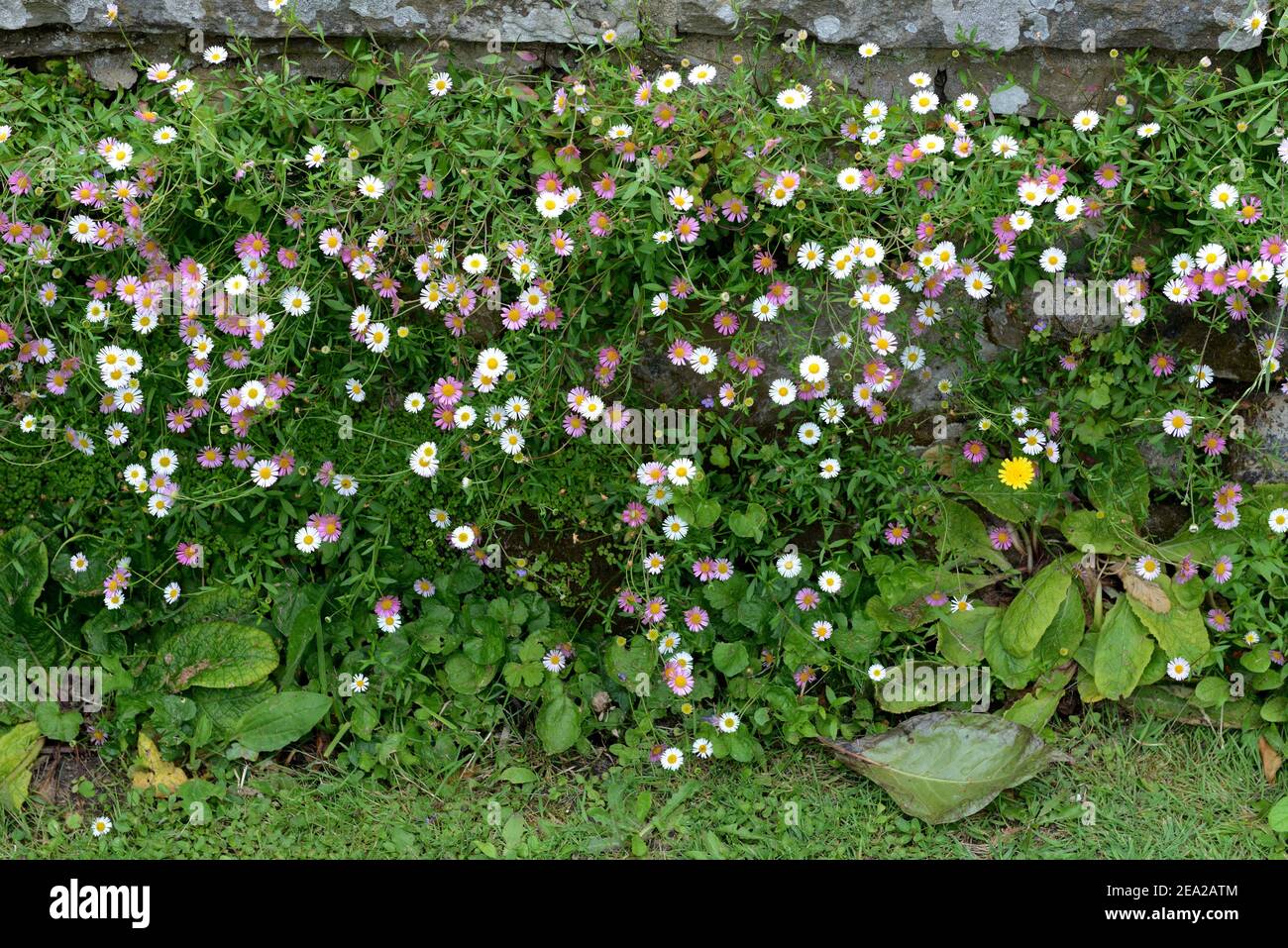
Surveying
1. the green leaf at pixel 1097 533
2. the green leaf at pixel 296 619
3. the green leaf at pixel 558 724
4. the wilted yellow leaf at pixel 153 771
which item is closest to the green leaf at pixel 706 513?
the green leaf at pixel 558 724

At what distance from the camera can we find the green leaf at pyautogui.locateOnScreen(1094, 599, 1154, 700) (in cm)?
315

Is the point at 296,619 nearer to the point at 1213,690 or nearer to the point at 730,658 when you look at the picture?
the point at 730,658

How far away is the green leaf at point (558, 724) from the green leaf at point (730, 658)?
1.46 feet

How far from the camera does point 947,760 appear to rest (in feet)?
10.1

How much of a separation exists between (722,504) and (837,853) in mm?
1034

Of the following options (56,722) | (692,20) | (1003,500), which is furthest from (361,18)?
(1003,500)

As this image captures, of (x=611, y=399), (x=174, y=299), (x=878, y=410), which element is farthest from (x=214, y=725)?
(x=878, y=410)

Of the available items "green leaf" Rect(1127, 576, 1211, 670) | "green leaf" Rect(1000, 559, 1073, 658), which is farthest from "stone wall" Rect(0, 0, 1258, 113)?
"green leaf" Rect(1127, 576, 1211, 670)

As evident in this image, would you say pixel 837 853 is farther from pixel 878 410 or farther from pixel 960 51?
pixel 960 51

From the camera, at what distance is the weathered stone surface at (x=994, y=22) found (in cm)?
303

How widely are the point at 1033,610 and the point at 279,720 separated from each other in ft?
7.30

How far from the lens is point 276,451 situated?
10.5 feet

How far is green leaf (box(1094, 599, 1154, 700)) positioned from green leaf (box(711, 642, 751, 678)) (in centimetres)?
103

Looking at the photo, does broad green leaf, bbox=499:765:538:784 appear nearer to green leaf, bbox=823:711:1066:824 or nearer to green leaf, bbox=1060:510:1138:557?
green leaf, bbox=823:711:1066:824
